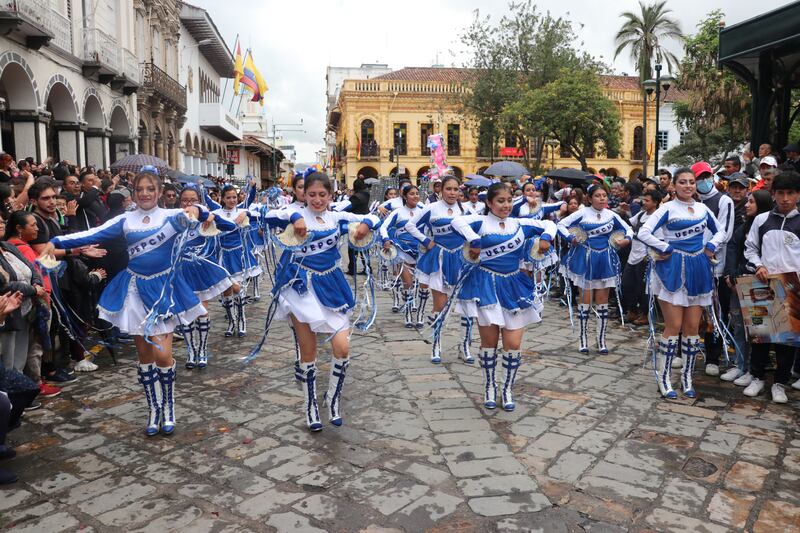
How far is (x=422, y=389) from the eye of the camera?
6.49m

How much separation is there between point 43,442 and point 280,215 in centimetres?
266

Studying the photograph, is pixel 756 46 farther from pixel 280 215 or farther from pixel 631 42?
pixel 631 42

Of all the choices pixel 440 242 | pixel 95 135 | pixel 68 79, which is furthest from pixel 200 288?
pixel 95 135

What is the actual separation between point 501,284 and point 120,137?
21444 mm

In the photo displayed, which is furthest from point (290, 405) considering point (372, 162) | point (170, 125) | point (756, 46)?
point (372, 162)

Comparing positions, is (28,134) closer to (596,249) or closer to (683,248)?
(596,249)

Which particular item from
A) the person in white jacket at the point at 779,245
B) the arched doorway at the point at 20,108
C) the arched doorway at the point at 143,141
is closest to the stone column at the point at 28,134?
the arched doorway at the point at 20,108

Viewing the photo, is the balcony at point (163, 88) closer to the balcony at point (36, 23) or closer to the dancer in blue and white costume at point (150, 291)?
the balcony at point (36, 23)

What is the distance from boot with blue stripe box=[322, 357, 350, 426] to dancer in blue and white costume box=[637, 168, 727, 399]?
312 centimetres

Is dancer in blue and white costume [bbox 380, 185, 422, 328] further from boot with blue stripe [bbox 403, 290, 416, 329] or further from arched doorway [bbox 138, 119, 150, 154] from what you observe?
arched doorway [bbox 138, 119, 150, 154]

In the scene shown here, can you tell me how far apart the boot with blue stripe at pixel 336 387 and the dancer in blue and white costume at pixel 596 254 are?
3821 mm

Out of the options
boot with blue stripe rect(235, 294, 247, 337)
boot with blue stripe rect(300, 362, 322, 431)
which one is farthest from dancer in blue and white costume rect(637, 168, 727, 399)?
boot with blue stripe rect(235, 294, 247, 337)

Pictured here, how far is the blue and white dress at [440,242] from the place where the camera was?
798cm

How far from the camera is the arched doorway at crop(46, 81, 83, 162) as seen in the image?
1820 cm
